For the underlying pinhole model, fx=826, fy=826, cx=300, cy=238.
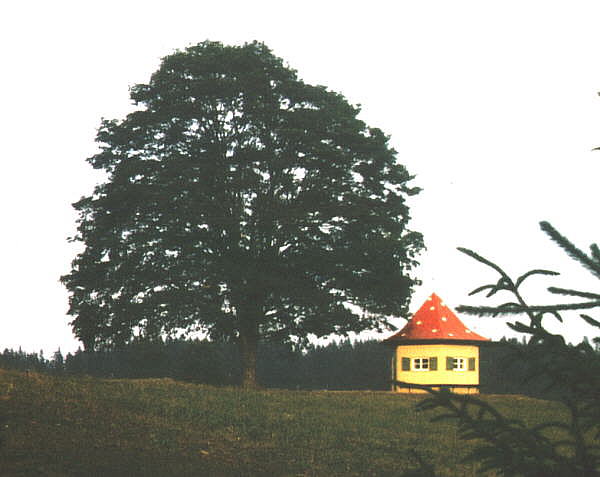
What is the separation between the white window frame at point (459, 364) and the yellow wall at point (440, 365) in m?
0.11

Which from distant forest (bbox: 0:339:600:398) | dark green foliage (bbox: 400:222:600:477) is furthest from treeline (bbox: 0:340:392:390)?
dark green foliage (bbox: 400:222:600:477)

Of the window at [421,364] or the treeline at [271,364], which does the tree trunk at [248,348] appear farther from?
the treeline at [271,364]

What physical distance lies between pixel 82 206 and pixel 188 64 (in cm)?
837

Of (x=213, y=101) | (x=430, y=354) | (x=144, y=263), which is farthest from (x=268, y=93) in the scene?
(x=430, y=354)

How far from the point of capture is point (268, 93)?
37219 mm

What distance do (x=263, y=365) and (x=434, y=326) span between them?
4484cm

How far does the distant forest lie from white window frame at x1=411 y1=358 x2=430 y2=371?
899 cm

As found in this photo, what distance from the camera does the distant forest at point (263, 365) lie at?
5016 cm

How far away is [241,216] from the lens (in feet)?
120

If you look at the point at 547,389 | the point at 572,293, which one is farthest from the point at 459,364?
the point at 572,293

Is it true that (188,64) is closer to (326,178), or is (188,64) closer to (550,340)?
(326,178)

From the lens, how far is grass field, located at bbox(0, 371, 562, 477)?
15875mm

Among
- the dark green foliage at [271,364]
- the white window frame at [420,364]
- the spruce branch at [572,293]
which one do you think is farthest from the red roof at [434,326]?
the spruce branch at [572,293]

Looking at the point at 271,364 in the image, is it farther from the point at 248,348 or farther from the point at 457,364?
the point at 248,348
